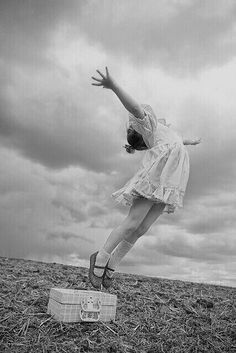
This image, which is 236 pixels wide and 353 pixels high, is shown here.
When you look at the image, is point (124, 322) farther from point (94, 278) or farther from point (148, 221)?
point (148, 221)

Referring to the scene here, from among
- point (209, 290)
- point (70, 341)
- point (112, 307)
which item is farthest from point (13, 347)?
point (209, 290)

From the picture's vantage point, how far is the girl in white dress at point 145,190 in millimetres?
3688

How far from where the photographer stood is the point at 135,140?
3988 millimetres

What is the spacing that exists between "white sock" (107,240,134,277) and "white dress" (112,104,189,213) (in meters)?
0.42

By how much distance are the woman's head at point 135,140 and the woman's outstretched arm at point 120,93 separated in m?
0.39

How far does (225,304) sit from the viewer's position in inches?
191

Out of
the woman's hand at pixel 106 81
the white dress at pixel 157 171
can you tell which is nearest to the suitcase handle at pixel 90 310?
the white dress at pixel 157 171

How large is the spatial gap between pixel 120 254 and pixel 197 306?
4.51 feet

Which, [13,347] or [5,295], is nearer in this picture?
[13,347]

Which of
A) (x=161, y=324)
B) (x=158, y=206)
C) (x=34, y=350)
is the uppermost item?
(x=158, y=206)

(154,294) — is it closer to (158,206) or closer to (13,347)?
(158,206)

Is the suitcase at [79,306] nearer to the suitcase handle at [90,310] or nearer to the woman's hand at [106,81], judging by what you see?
the suitcase handle at [90,310]

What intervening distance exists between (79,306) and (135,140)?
1740mm

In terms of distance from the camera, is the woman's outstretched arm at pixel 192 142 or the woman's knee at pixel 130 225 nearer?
the woman's knee at pixel 130 225
